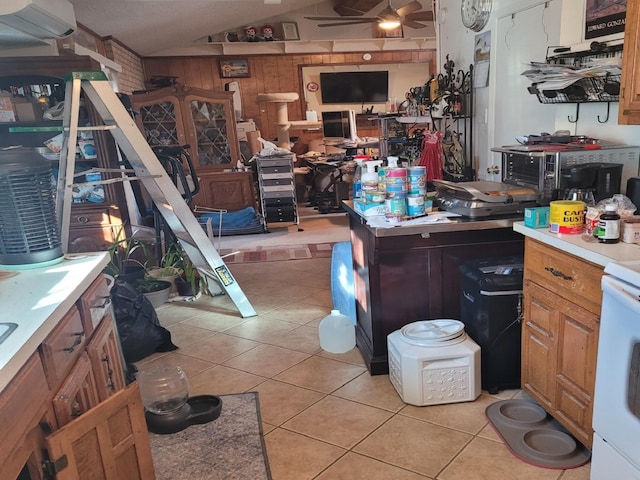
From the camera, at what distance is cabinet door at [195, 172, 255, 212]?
20.8 ft

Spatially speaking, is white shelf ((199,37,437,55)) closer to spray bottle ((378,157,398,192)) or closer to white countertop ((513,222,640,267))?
spray bottle ((378,157,398,192))

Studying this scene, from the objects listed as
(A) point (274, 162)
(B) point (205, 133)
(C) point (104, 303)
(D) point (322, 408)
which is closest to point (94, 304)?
(C) point (104, 303)

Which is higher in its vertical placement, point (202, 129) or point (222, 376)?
point (202, 129)

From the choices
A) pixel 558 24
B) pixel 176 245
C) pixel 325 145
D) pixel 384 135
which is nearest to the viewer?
pixel 558 24

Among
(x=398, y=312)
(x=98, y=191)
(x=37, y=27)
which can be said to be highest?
(x=37, y=27)

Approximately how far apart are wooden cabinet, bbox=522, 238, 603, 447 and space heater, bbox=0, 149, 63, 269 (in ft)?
6.01

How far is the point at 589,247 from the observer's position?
5.51 feet

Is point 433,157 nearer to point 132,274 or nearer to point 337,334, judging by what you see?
point 337,334

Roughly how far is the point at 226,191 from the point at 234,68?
275 cm

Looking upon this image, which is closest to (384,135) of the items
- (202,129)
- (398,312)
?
(202,129)

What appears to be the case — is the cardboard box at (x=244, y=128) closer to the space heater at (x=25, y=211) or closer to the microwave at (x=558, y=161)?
the microwave at (x=558, y=161)

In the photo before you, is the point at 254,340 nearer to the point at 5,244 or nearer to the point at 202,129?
the point at 5,244

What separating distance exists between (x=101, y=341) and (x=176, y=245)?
231 centimetres

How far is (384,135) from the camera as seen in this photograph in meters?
5.46
